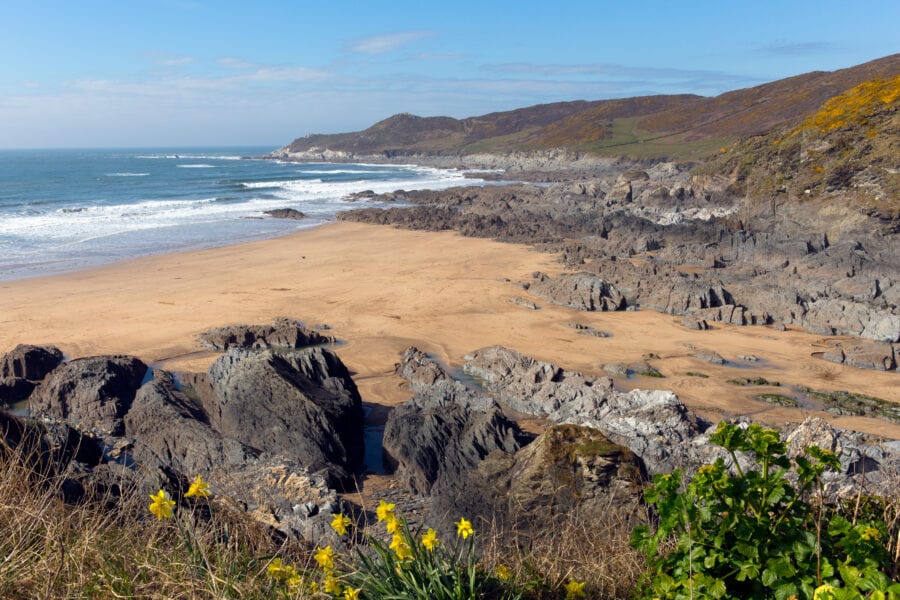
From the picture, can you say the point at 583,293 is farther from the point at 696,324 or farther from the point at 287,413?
the point at 287,413

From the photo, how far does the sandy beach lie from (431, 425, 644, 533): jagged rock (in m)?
5.24

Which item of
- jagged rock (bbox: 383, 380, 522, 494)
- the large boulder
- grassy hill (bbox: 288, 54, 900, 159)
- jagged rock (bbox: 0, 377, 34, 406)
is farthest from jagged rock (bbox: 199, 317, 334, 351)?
grassy hill (bbox: 288, 54, 900, 159)

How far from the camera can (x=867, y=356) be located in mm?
12867

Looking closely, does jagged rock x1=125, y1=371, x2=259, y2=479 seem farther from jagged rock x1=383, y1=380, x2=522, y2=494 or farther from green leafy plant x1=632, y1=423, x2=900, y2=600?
green leafy plant x1=632, y1=423, x2=900, y2=600

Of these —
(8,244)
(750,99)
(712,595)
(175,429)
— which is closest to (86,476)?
(175,429)

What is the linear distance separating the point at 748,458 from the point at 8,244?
29508mm

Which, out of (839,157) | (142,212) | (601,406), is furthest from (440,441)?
(142,212)

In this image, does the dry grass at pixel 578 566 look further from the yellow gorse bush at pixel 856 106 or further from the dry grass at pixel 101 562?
the yellow gorse bush at pixel 856 106

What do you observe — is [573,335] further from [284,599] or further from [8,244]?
[8,244]

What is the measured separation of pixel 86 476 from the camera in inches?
→ 208

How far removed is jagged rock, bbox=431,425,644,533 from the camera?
5.59 meters

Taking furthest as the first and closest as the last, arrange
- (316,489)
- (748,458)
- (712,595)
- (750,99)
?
(750,99) → (748,458) → (316,489) → (712,595)

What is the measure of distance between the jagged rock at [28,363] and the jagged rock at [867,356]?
15319 millimetres

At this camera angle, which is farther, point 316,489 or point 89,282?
point 89,282
